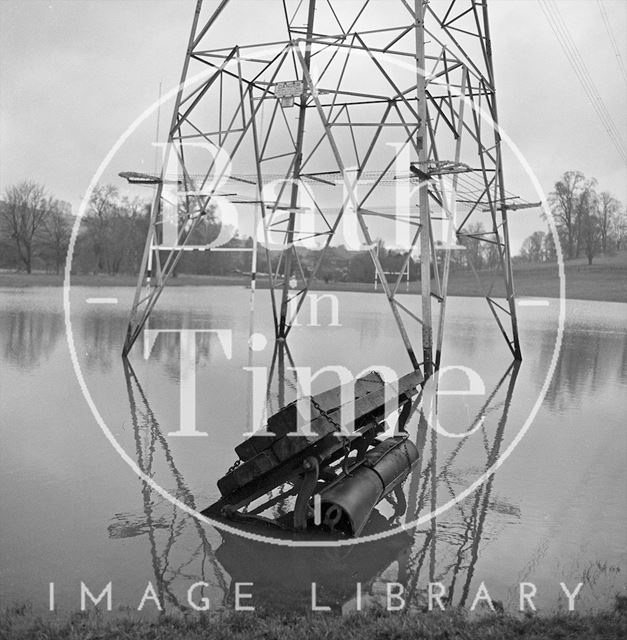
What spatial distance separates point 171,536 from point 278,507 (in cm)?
107

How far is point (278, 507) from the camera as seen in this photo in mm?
5844

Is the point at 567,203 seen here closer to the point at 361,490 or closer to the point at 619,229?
the point at 619,229

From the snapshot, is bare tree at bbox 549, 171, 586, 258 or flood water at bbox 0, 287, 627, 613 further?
bare tree at bbox 549, 171, 586, 258

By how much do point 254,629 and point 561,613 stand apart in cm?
186

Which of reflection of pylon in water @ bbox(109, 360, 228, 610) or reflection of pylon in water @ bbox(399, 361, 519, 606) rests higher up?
reflection of pylon in water @ bbox(109, 360, 228, 610)

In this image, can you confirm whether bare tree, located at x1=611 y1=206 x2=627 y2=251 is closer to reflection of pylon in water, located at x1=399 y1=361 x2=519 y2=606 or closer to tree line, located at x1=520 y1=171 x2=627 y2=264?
tree line, located at x1=520 y1=171 x2=627 y2=264

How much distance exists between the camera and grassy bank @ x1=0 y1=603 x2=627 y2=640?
3.65m

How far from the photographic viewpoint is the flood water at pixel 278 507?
4484mm

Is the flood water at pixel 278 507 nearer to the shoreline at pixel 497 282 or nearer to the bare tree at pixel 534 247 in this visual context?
the shoreline at pixel 497 282

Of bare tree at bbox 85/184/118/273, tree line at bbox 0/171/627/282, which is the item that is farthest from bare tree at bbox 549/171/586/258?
bare tree at bbox 85/184/118/273

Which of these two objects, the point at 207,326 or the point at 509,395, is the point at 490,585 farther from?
the point at 207,326

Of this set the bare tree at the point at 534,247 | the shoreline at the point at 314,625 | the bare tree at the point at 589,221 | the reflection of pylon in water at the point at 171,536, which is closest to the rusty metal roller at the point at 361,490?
the reflection of pylon in water at the point at 171,536

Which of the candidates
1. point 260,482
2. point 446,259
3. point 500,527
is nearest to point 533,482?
point 500,527

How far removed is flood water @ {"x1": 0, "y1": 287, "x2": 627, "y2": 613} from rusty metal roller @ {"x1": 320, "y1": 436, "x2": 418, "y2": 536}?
0.71 feet
